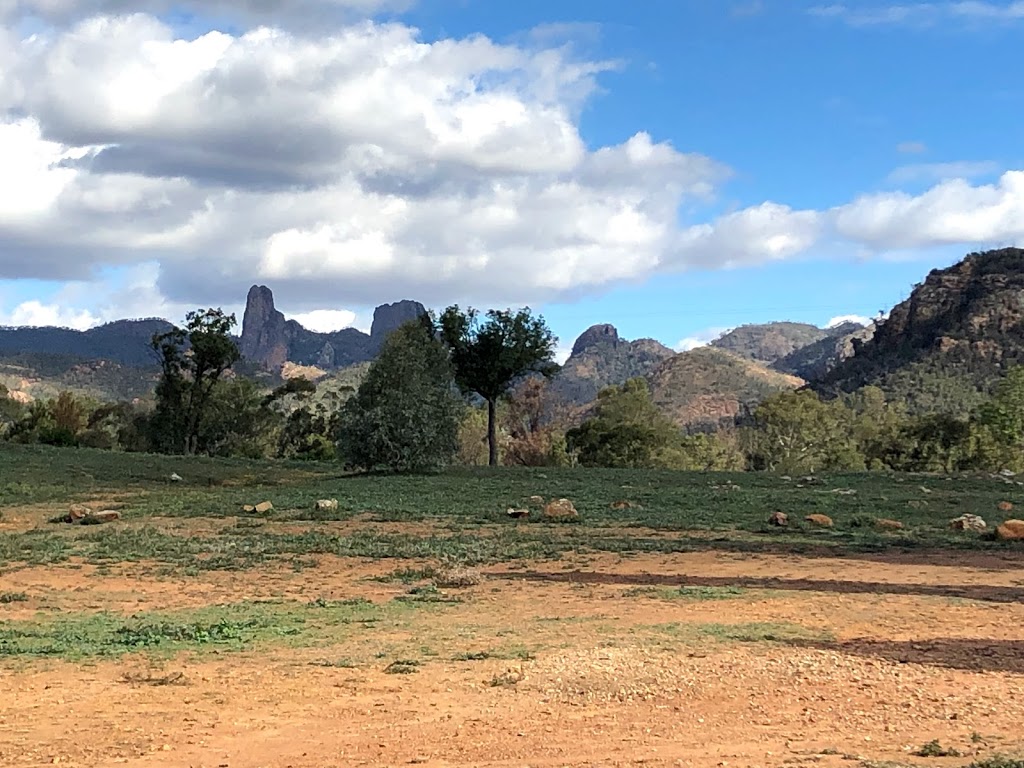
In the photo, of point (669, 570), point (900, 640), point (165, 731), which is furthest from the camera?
point (669, 570)

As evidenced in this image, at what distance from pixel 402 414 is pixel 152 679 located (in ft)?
94.8

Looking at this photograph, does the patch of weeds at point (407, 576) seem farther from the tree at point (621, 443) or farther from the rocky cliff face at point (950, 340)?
the rocky cliff face at point (950, 340)

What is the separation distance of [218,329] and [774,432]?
46.6 metres

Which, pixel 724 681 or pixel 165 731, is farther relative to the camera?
pixel 724 681

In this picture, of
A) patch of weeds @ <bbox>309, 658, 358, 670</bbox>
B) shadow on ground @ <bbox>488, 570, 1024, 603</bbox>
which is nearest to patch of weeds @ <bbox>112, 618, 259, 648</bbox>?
A: patch of weeds @ <bbox>309, 658, 358, 670</bbox>

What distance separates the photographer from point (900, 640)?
1088 cm

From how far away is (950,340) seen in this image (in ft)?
436

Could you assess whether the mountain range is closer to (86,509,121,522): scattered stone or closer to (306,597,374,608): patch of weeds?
(86,509,121,522): scattered stone

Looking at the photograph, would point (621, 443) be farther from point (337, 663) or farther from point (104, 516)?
point (337, 663)

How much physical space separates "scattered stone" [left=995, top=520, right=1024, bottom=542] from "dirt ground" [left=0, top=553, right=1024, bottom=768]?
8.81m

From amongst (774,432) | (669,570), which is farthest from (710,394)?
(669,570)

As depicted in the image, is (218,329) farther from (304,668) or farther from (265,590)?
(304,668)

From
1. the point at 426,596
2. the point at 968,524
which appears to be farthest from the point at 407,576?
the point at 968,524

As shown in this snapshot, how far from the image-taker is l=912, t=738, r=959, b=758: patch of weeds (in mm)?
6707
